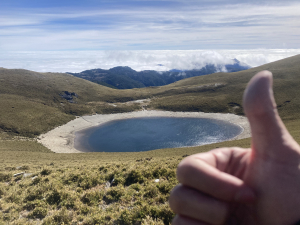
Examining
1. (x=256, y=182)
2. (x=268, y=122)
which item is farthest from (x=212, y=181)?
(x=268, y=122)

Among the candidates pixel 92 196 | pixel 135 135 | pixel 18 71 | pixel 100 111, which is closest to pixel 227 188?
pixel 92 196

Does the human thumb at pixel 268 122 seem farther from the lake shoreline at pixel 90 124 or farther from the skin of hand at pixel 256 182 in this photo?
the lake shoreline at pixel 90 124

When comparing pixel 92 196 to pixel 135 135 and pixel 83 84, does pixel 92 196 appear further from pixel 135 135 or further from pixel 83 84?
pixel 83 84

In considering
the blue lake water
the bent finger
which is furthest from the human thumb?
the blue lake water

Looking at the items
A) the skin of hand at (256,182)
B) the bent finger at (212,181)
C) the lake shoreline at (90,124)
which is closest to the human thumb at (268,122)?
the skin of hand at (256,182)

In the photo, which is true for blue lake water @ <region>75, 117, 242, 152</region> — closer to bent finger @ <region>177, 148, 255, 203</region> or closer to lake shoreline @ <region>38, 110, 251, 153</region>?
lake shoreline @ <region>38, 110, 251, 153</region>

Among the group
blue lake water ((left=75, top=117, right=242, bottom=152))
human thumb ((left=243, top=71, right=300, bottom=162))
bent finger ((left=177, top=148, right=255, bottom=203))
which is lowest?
blue lake water ((left=75, top=117, right=242, bottom=152))
